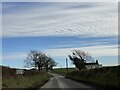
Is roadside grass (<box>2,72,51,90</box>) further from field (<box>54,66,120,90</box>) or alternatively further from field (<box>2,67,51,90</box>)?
field (<box>54,66,120,90</box>)

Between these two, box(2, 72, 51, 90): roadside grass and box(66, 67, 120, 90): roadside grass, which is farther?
box(66, 67, 120, 90): roadside grass

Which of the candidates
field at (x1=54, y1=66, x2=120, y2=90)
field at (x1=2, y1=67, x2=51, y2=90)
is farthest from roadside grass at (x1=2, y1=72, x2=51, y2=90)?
field at (x1=54, y1=66, x2=120, y2=90)

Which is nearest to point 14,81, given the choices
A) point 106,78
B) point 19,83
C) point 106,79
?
point 19,83

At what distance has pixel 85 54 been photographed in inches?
5871

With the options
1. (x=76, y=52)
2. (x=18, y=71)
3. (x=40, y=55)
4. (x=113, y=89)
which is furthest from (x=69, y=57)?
(x=113, y=89)

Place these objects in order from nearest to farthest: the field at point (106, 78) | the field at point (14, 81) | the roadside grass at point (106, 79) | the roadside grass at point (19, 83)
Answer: the roadside grass at point (19, 83) < the field at point (14, 81) < the roadside grass at point (106, 79) < the field at point (106, 78)

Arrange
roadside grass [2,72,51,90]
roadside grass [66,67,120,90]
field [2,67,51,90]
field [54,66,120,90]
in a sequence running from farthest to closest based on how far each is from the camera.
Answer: field [54,66,120,90], roadside grass [66,67,120,90], field [2,67,51,90], roadside grass [2,72,51,90]

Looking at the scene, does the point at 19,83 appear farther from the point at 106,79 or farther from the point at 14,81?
the point at 106,79

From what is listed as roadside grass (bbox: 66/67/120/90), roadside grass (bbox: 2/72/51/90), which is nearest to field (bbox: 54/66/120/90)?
roadside grass (bbox: 66/67/120/90)

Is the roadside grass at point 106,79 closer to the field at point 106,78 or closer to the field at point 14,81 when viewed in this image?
the field at point 106,78

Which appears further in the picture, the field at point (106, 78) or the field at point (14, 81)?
the field at point (106, 78)

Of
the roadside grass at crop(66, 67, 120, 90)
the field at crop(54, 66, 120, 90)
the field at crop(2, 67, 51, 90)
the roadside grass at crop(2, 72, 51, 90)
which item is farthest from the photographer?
the field at crop(54, 66, 120, 90)

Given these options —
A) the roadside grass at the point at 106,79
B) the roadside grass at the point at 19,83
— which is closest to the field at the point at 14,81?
the roadside grass at the point at 19,83

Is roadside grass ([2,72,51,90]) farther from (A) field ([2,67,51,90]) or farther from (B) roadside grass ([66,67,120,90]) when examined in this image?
(B) roadside grass ([66,67,120,90])
